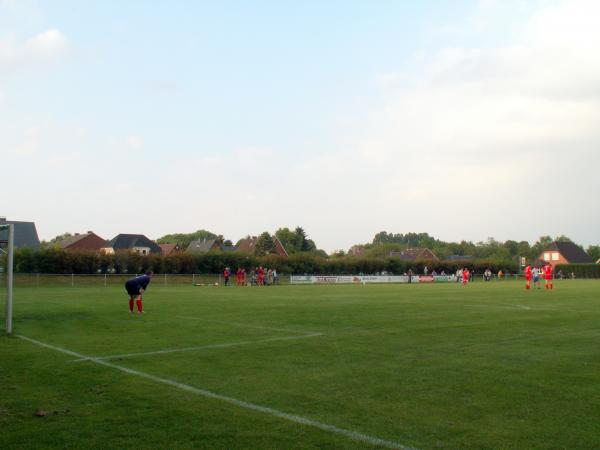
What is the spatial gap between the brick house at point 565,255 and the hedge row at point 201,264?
131 ft

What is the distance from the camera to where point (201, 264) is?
63.4 metres

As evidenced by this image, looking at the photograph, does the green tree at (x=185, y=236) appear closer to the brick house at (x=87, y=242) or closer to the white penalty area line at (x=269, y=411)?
the brick house at (x=87, y=242)

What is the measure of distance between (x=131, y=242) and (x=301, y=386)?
103 metres

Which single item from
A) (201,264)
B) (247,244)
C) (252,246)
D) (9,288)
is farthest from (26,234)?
(9,288)

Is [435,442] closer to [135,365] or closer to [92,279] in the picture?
[135,365]

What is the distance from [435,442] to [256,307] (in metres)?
17.6

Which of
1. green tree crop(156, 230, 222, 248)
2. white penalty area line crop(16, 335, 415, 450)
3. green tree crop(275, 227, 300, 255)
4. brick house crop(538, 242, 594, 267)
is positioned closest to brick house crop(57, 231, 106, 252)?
green tree crop(275, 227, 300, 255)

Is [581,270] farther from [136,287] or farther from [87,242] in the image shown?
[136,287]

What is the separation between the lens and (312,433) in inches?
241

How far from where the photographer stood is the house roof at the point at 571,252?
11956 centimetres

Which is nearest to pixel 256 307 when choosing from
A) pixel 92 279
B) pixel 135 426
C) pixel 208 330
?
pixel 208 330

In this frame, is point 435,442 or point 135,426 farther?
point 135,426

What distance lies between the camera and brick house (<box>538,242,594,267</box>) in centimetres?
11900

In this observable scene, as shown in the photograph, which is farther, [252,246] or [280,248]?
[252,246]
